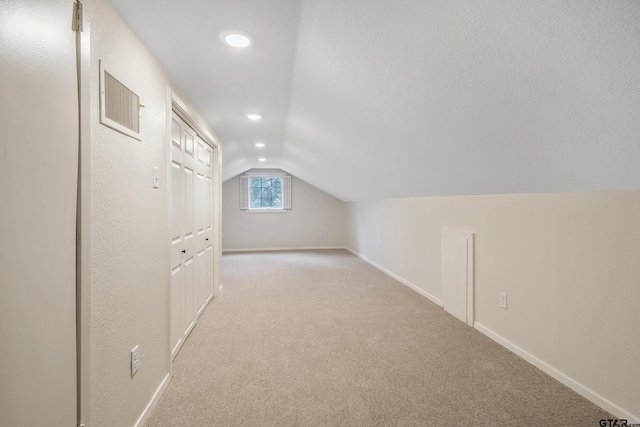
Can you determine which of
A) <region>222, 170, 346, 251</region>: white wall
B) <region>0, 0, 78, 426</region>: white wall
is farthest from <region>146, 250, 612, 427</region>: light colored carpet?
<region>222, 170, 346, 251</region>: white wall

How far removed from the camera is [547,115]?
133cm

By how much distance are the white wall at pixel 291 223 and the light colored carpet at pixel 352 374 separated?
426cm

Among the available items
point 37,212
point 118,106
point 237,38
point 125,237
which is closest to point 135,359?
point 125,237

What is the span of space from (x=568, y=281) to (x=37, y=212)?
8.21 ft

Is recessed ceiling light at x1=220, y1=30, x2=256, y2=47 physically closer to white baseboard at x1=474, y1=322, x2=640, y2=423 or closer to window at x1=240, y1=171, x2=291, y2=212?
white baseboard at x1=474, y1=322, x2=640, y2=423

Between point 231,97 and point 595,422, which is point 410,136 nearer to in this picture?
Answer: point 231,97

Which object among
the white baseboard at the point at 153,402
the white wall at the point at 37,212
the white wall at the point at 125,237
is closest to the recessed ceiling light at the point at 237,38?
the white wall at the point at 125,237

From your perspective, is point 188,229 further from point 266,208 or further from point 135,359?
point 266,208

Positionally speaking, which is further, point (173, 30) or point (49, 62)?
point (173, 30)

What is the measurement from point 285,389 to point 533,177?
195 centimetres

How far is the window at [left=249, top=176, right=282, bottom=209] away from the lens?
311 inches

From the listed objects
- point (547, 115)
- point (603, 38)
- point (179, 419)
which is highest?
point (603, 38)

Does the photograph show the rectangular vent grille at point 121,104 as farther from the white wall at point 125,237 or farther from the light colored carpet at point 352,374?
the light colored carpet at point 352,374

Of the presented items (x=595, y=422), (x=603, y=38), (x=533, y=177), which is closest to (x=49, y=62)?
(x=603, y=38)
